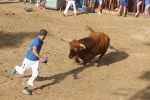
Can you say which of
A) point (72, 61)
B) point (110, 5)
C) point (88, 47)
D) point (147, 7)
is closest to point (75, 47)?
point (88, 47)

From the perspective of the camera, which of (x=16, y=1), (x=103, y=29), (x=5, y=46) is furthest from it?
(x=16, y=1)

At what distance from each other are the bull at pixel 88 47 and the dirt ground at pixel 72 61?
40 cm

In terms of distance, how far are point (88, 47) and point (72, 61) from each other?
3.39 ft

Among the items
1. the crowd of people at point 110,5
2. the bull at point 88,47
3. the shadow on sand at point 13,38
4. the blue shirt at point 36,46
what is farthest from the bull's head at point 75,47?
the crowd of people at point 110,5

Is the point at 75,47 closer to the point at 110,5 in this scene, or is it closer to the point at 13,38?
the point at 13,38

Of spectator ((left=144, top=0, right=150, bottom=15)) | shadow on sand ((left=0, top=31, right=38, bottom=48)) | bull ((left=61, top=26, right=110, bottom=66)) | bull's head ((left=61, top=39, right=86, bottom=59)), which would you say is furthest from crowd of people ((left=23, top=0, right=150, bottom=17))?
bull's head ((left=61, top=39, right=86, bottom=59))

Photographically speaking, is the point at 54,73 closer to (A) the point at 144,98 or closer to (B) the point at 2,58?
(B) the point at 2,58

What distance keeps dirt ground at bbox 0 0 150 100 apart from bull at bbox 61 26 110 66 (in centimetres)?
40

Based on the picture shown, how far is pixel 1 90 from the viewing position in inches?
359

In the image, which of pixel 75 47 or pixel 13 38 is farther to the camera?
pixel 13 38

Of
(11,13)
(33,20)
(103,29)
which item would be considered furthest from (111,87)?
(11,13)

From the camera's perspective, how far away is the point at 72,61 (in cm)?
1181

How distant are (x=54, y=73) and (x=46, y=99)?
1868 millimetres

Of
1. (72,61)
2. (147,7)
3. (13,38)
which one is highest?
(147,7)
